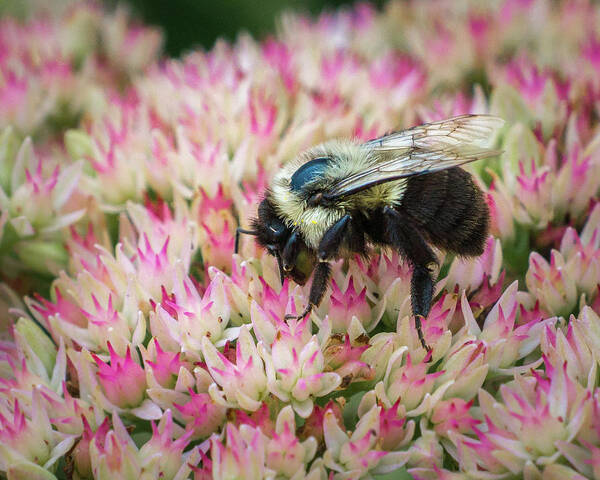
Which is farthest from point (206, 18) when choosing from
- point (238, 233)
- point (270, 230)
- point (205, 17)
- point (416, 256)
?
point (416, 256)

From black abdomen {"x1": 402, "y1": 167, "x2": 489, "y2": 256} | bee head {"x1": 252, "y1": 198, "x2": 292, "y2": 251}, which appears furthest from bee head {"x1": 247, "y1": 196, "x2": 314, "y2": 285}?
black abdomen {"x1": 402, "y1": 167, "x2": 489, "y2": 256}

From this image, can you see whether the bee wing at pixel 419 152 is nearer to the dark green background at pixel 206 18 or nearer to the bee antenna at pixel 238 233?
the bee antenna at pixel 238 233

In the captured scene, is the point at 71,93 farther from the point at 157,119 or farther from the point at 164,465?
the point at 164,465

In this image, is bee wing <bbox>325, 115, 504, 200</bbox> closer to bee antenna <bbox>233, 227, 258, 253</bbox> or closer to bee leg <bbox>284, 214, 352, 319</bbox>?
bee leg <bbox>284, 214, 352, 319</bbox>

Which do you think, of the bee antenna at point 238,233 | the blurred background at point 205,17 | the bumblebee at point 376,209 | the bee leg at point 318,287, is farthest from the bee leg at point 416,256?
the blurred background at point 205,17

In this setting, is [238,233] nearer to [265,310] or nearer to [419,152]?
[265,310]

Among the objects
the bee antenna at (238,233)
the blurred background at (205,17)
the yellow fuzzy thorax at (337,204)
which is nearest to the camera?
the yellow fuzzy thorax at (337,204)

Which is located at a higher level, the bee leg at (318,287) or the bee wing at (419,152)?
the bee wing at (419,152)
